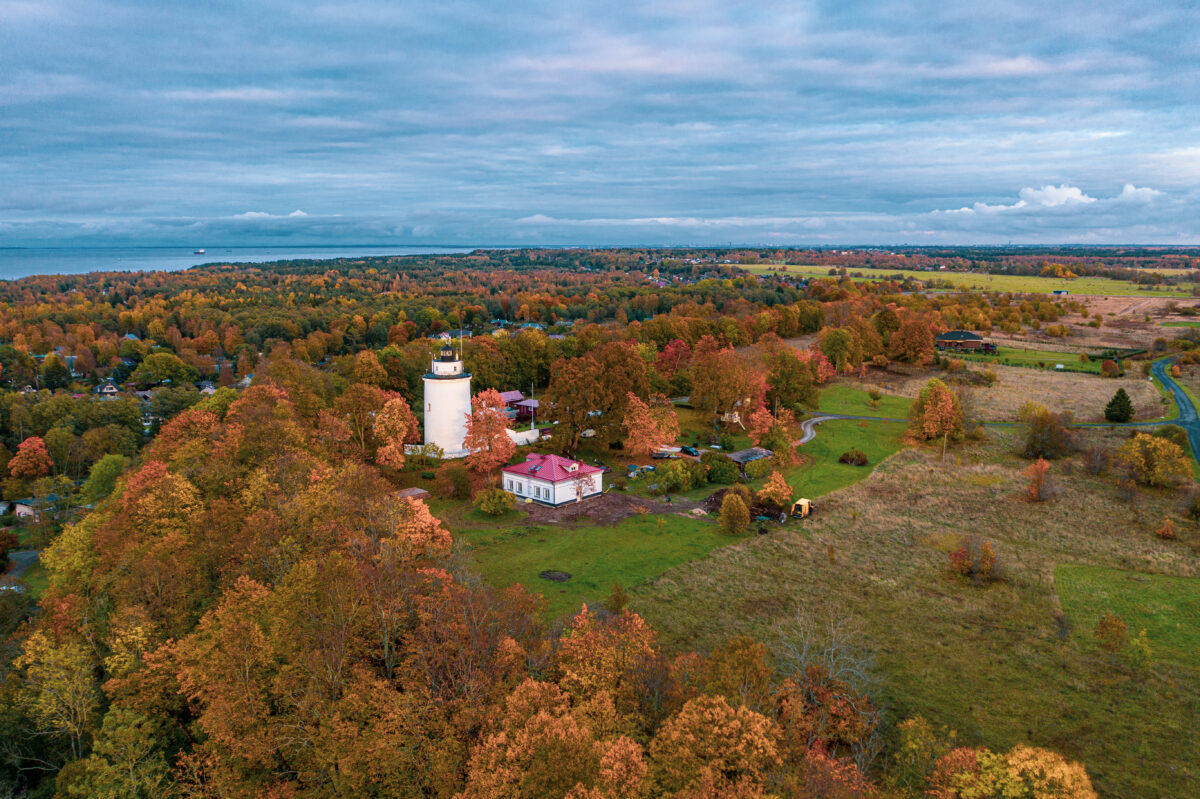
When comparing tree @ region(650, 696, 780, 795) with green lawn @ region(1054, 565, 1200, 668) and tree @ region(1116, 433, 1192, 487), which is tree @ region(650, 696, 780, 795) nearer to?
green lawn @ region(1054, 565, 1200, 668)

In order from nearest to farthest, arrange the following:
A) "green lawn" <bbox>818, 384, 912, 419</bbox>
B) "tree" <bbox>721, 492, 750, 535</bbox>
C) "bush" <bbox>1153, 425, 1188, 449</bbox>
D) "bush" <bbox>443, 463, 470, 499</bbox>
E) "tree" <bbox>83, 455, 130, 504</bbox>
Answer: "tree" <bbox>721, 492, 750, 535</bbox>, "tree" <bbox>83, 455, 130, 504</bbox>, "bush" <bbox>443, 463, 470, 499</bbox>, "bush" <bbox>1153, 425, 1188, 449</bbox>, "green lawn" <bbox>818, 384, 912, 419</bbox>

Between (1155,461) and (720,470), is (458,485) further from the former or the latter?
(1155,461)

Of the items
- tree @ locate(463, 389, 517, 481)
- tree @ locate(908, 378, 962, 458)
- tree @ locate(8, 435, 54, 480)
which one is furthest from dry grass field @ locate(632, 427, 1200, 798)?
tree @ locate(8, 435, 54, 480)

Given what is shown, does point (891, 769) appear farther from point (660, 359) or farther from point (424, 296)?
point (424, 296)

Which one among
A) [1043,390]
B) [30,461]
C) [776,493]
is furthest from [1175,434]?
[30,461]

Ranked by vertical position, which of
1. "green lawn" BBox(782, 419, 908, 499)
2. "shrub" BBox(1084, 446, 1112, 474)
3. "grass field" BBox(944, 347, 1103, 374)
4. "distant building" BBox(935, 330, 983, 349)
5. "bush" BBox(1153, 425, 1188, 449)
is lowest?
"green lawn" BBox(782, 419, 908, 499)

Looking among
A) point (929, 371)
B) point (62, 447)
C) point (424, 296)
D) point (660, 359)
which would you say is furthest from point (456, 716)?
point (424, 296)

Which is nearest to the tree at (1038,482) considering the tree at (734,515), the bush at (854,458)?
the bush at (854,458)

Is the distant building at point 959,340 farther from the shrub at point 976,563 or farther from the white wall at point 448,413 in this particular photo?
the white wall at point 448,413
